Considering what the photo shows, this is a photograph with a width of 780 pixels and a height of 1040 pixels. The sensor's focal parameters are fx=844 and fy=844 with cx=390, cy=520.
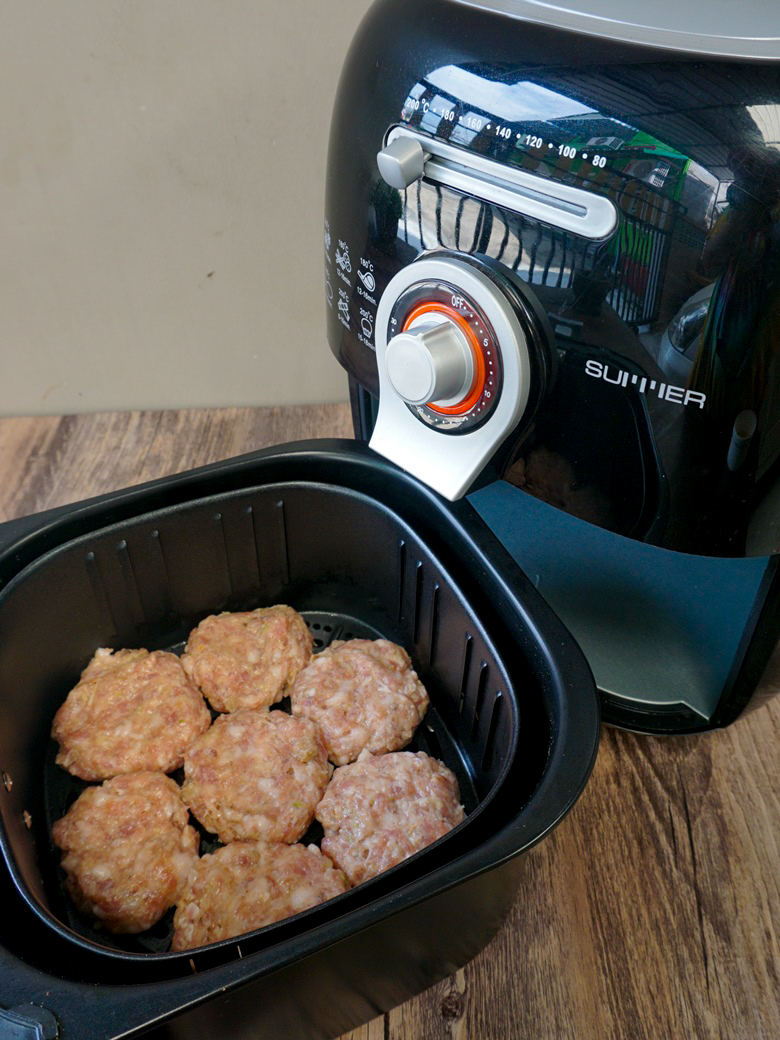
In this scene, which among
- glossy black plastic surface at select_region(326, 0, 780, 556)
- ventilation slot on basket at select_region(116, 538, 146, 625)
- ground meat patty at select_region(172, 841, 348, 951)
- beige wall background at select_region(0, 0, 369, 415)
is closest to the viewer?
glossy black plastic surface at select_region(326, 0, 780, 556)

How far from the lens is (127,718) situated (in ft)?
2.26

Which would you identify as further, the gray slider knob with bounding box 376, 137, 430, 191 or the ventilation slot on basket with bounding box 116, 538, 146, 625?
the ventilation slot on basket with bounding box 116, 538, 146, 625

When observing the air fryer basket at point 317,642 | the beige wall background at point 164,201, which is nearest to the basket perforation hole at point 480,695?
the air fryer basket at point 317,642

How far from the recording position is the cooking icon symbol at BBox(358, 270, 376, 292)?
58 cm

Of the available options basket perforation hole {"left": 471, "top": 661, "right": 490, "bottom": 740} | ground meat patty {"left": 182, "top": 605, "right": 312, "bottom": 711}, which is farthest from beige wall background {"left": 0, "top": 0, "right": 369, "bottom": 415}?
basket perforation hole {"left": 471, "top": 661, "right": 490, "bottom": 740}

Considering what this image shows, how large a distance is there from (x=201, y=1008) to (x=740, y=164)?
0.51 meters

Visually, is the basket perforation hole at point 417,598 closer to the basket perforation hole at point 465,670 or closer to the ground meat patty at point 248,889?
the basket perforation hole at point 465,670

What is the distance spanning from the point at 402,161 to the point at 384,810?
451 millimetres

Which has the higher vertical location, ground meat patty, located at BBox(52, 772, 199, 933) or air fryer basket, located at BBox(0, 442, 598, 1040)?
air fryer basket, located at BBox(0, 442, 598, 1040)

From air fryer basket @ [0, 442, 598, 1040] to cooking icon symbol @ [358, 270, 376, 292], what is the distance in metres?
0.17

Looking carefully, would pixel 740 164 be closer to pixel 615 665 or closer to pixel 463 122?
pixel 463 122

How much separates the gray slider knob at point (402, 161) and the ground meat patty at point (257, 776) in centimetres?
43

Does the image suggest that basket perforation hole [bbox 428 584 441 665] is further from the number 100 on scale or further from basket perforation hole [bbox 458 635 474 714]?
the number 100 on scale

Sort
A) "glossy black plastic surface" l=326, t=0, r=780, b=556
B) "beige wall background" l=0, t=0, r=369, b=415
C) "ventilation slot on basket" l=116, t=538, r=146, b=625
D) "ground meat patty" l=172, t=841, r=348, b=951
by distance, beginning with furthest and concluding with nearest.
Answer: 1. "beige wall background" l=0, t=0, r=369, b=415
2. "ventilation slot on basket" l=116, t=538, r=146, b=625
3. "ground meat patty" l=172, t=841, r=348, b=951
4. "glossy black plastic surface" l=326, t=0, r=780, b=556
